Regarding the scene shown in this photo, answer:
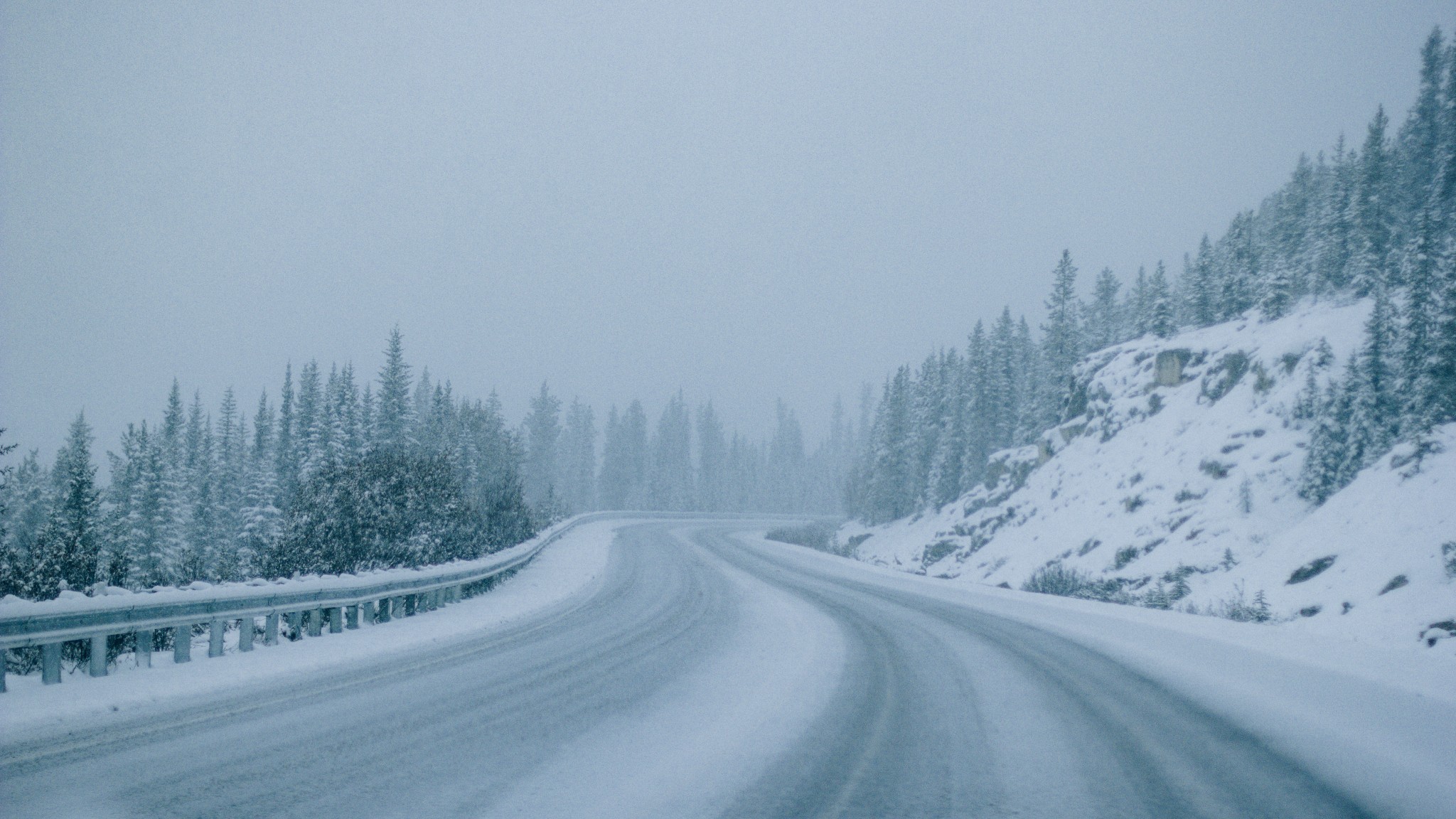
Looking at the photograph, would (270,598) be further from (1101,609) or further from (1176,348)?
(1176,348)

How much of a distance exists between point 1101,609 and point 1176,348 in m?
31.9

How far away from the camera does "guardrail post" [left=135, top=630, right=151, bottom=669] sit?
8758 millimetres

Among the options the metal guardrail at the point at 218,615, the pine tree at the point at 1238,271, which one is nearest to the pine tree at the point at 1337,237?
the pine tree at the point at 1238,271

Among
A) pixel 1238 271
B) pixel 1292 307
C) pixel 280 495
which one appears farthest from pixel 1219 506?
pixel 280 495

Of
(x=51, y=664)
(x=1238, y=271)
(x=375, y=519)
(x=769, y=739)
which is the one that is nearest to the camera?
(x=769, y=739)

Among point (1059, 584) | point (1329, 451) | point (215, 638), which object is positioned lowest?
point (1059, 584)

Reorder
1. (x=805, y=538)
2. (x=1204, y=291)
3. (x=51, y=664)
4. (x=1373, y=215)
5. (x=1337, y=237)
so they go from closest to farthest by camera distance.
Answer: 1. (x=51, y=664)
2. (x=1373, y=215)
3. (x=1337, y=237)
4. (x=1204, y=291)
5. (x=805, y=538)

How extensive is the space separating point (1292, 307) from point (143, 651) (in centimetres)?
5123

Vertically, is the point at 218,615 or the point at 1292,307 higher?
the point at 1292,307

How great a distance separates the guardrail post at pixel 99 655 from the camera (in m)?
8.12

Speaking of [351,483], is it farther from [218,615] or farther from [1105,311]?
[1105,311]

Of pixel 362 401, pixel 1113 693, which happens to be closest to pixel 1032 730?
pixel 1113 693

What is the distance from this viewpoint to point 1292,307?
142ft

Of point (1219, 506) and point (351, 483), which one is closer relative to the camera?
point (351, 483)
